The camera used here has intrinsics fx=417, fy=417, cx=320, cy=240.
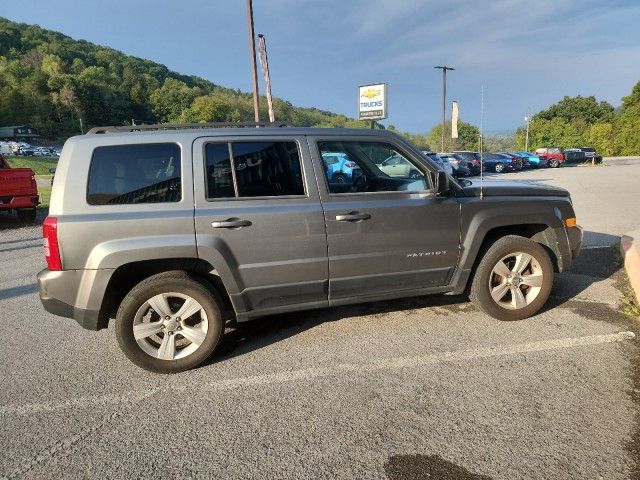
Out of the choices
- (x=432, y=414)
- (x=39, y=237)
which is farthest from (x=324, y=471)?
(x=39, y=237)

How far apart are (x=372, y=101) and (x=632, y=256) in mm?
31009

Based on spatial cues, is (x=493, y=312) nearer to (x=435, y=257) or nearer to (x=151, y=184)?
(x=435, y=257)

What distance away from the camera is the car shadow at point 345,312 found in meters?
3.70

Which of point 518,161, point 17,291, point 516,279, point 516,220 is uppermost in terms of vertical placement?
point 518,161

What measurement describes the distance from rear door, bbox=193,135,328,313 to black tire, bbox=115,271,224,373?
0.19m

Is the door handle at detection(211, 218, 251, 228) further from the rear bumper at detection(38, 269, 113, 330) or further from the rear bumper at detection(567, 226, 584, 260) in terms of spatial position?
the rear bumper at detection(567, 226, 584, 260)

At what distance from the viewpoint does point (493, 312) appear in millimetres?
3883

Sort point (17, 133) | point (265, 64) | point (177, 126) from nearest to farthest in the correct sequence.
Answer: point (177, 126) → point (265, 64) → point (17, 133)

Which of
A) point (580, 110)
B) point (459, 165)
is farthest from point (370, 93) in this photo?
point (580, 110)

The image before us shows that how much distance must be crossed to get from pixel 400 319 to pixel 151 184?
2546mm

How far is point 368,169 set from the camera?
3.99 meters

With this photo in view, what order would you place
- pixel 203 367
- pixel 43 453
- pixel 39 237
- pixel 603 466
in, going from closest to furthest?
pixel 603 466
pixel 43 453
pixel 203 367
pixel 39 237

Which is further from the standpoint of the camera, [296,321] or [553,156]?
[553,156]

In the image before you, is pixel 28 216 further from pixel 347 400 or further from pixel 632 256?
pixel 632 256
